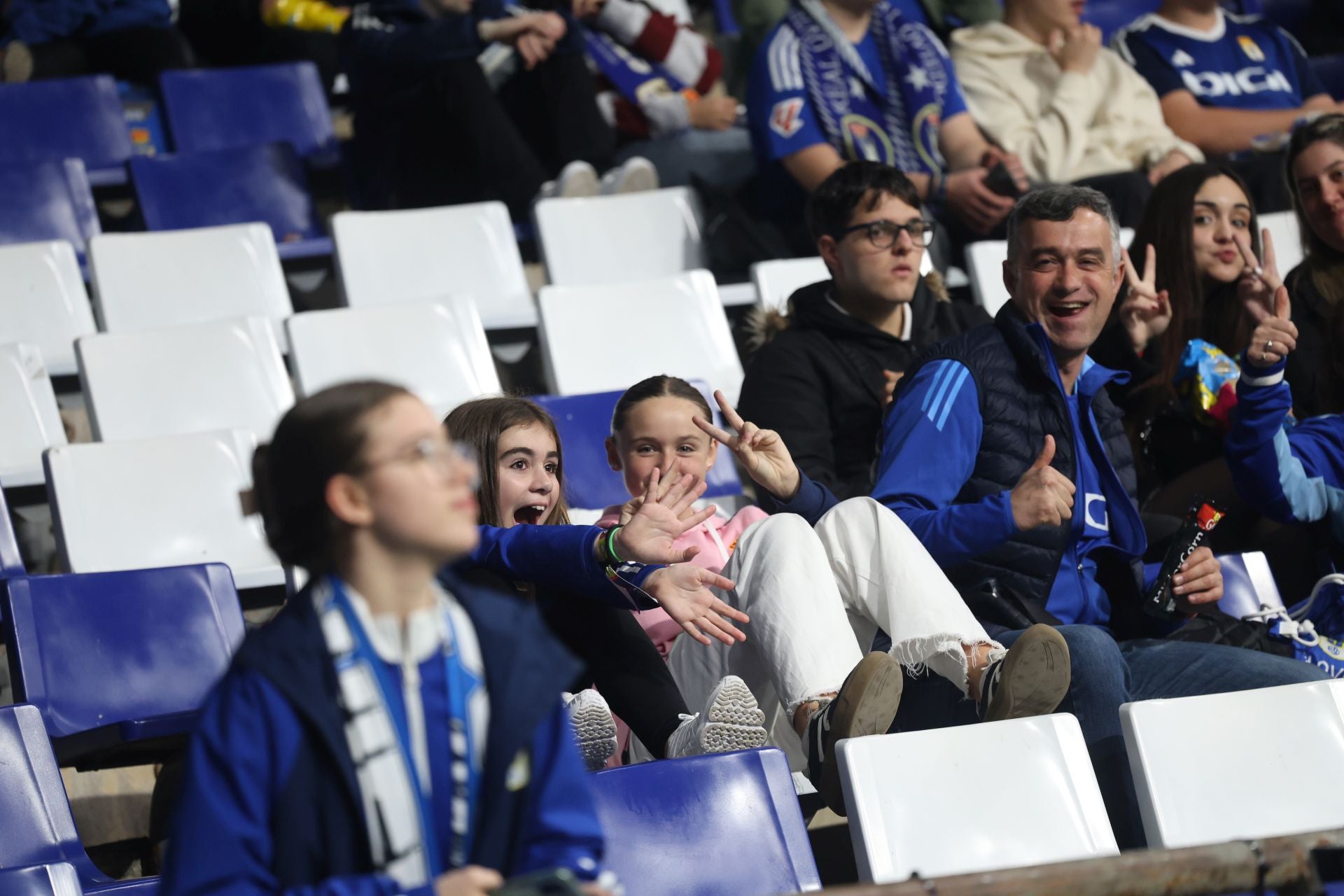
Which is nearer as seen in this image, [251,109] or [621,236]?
[621,236]

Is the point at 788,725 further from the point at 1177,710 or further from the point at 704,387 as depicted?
the point at 704,387

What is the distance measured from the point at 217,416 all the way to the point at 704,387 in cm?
104

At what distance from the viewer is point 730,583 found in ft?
6.32

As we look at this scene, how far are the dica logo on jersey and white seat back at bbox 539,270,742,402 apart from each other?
174 cm

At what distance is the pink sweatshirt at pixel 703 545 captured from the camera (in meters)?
2.51

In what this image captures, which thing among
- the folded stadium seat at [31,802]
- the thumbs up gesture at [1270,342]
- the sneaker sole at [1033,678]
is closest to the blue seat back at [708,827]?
the sneaker sole at [1033,678]

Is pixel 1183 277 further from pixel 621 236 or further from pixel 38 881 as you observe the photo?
pixel 38 881

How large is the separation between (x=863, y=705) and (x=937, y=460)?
61 cm

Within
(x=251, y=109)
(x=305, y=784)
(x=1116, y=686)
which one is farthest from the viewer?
(x=251, y=109)

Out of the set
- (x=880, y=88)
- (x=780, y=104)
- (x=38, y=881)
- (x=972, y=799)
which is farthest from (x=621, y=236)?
(x=38, y=881)

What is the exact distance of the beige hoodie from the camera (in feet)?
13.7

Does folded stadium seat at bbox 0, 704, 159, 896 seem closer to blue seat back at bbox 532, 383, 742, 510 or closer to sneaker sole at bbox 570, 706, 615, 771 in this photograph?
sneaker sole at bbox 570, 706, 615, 771

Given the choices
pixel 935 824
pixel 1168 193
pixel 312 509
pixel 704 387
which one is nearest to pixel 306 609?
pixel 312 509

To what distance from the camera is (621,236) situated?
4160 mm
